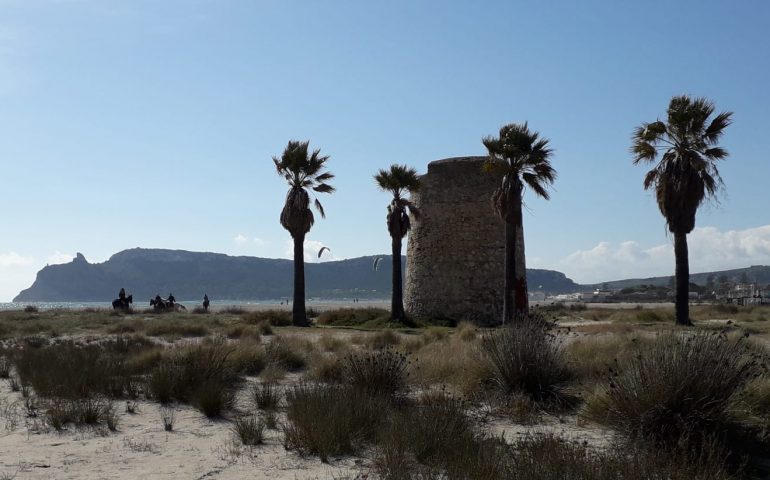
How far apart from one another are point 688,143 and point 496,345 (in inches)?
680

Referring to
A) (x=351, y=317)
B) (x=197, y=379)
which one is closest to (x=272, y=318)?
(x=351, y=317)

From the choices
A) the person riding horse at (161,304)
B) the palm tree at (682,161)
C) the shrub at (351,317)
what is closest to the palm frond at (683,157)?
the palm tree at (682,161)

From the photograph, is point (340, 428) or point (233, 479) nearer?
point (233, 479)

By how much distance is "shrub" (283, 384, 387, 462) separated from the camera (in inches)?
280

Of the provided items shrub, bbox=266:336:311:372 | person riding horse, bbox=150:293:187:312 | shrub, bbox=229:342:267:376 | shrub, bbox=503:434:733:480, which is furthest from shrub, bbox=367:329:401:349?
person riding horse, bbox=150:293:187:312

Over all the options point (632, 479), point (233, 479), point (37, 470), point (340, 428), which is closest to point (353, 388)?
point (340, 428)

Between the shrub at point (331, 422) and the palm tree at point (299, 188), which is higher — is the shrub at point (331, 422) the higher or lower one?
the lower one

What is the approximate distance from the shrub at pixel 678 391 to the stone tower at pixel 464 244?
2182 cm

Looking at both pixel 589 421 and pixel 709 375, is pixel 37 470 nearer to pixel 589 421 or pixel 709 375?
pixel 589 421

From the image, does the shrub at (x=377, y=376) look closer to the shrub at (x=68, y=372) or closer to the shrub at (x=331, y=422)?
the shrub at (x=331, y=422)

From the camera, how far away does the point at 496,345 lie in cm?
1038

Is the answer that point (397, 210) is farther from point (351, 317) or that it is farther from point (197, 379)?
point (197, 379)

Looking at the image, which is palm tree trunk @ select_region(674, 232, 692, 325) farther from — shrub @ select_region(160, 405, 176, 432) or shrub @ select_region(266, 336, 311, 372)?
shrub @ select_region(160, 405, 176, 432)

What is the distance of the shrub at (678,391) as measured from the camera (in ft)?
23.4
